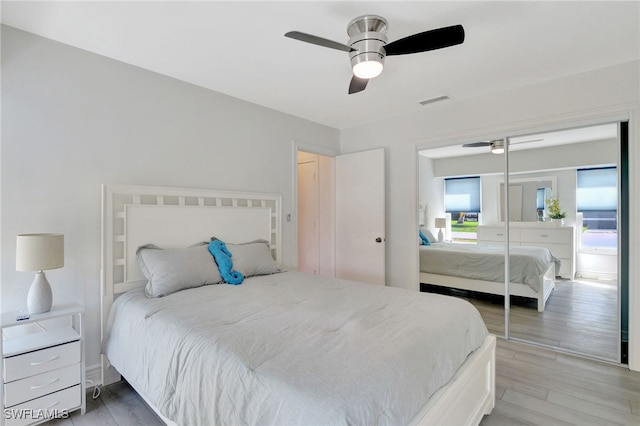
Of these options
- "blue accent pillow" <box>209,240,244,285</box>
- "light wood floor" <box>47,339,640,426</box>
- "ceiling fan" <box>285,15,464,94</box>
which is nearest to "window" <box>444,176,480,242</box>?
"light wood floor" <box>47,339,640,426</box>

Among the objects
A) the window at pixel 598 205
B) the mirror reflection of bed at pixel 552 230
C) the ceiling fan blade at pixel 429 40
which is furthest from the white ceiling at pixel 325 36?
the window at pixel 598 205

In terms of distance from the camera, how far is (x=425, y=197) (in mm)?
3910

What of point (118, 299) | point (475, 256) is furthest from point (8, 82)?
point (475, 256)

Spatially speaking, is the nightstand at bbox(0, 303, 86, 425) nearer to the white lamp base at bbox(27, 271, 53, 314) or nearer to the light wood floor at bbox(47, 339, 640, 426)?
the white lamp base at bbox(27, 271, 53, 314)

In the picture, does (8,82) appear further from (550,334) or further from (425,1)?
(550,334)

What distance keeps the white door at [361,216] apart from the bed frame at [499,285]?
2.17 ft

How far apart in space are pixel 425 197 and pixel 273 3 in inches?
110

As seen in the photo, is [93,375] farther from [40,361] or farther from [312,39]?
[312,39]

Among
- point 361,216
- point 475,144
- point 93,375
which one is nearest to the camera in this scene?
point 93,375

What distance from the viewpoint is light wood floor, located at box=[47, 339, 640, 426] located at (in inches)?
78.2

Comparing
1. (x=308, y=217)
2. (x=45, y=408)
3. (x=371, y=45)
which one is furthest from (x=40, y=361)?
(x=308, y=217)

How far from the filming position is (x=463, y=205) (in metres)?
3.63

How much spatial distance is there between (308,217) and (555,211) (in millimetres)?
3206

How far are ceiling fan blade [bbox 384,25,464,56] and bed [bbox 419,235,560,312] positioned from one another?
2.40m
